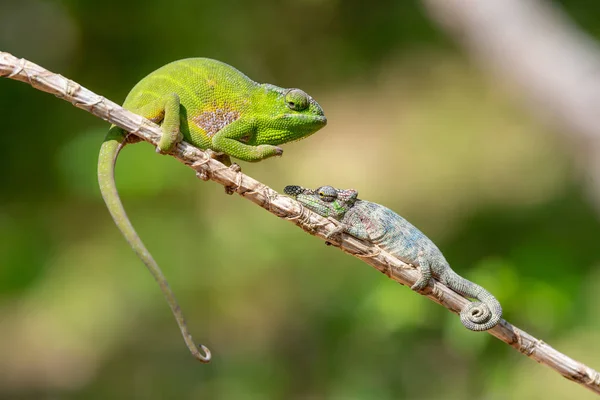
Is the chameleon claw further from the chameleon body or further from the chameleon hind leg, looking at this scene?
the chameleon hind leg

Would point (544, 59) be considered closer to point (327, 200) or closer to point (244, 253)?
point (244, 253)

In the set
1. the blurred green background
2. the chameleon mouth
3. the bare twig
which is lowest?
the blurred green background

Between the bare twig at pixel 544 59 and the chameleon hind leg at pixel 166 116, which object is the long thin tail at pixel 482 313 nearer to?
the chameleon hind leg at pixel 166 116

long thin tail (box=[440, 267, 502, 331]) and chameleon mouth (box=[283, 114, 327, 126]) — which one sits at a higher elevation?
chameleon mouth (box=[283, 114, 327, 126])

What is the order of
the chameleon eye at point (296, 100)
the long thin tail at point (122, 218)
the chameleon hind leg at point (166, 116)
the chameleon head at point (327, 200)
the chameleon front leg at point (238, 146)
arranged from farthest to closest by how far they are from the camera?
1. the chameleon head at point (327, 200)
2. the chameleon eye at point (296, 100)
3. the chameleon front leg at point (238, 146)
4. the chameleon hind leg at point (166, 116)
5. the long thin tail at point (122, 218)

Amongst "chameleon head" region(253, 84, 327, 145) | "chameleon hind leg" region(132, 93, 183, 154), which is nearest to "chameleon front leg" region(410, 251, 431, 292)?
"chameleon head" region(253, 84, 327, 145)

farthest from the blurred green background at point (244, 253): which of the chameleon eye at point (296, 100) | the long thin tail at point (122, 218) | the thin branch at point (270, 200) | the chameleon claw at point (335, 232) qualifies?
the long thin tail at point (122, 218)

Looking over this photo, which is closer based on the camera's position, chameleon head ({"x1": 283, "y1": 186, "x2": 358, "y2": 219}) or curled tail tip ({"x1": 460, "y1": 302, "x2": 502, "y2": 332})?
curled tail tip ({"x1": 460, "y1": 302, "x2": 502, "y2": 332})
